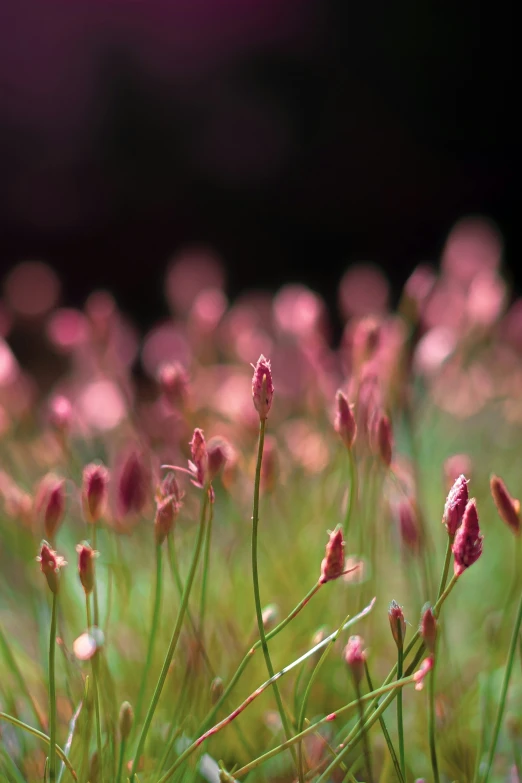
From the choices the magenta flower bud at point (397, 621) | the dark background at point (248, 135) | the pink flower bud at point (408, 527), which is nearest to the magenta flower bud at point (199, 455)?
the magenta flower bud at point (397, 621)

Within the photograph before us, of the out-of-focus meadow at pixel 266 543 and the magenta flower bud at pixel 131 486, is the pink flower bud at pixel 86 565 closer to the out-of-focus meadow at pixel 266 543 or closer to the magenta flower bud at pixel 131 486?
the out-of-focus meadow at pixel 266 543

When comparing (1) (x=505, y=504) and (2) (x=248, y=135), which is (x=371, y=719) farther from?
(2) (x=248, y=135)

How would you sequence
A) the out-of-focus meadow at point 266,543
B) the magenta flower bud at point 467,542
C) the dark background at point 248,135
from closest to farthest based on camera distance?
the magenta flower bud at point 467,542 → the out-of-focus meadow at point 266,543 → the dark background at point 248,135

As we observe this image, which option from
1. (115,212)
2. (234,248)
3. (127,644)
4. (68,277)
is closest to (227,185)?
(234,248)

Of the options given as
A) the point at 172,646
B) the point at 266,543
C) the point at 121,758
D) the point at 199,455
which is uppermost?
the point at 199,455

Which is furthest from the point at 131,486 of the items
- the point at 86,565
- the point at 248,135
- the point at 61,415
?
the point at 248,135

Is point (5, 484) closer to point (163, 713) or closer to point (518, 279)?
point (163, 713)

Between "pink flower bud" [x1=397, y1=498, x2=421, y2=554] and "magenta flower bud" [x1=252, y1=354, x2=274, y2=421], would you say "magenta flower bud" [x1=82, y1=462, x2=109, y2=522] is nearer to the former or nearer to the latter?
"magenta flower bud" [x1=252, y1=354, x2=274, y2=421]
